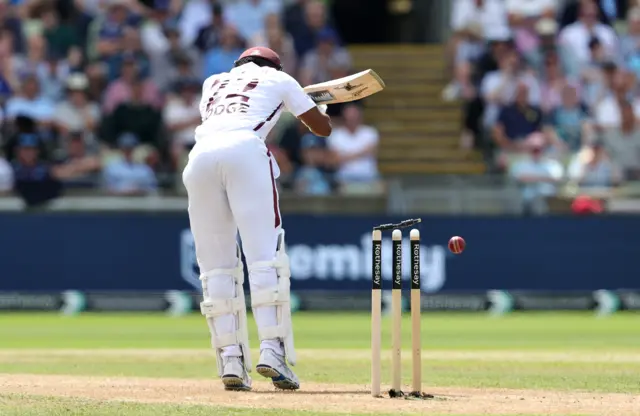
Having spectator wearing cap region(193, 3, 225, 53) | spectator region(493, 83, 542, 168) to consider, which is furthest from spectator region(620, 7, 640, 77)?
spectator wearing cap region(193, 3, 225, 53)

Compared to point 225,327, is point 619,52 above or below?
above

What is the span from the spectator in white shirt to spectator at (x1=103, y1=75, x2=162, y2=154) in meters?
5.87

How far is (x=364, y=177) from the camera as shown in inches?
671

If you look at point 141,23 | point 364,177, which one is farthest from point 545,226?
point 141,23

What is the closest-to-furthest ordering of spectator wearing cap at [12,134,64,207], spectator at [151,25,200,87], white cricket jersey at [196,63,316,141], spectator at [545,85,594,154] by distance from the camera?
white cricket jersey at [196,63,316,141]
spectator wearing cap at [12,134,64,207]
spectator at [545,85,594,154]
spectator at [151,25,200,87]

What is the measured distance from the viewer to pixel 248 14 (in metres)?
19.3

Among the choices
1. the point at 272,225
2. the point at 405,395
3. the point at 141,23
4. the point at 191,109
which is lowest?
the point at 405,395

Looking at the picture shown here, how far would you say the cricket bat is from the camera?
8062 millimetres

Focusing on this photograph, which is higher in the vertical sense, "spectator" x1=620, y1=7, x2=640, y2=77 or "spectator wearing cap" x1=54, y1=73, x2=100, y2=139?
"spectator" x1=620, y1=7, x2=640, y2=77

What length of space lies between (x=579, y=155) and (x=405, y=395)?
1067cm

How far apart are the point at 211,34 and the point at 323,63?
1509 millimetres

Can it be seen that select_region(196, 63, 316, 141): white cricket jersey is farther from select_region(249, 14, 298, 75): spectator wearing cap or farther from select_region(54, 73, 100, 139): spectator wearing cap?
select_region(249, 14, 298, 75): spectator wearing cap

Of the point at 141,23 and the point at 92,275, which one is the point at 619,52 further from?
the point at 92,275

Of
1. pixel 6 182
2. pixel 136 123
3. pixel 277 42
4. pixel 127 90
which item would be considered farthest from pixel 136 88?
pixel 6 182
